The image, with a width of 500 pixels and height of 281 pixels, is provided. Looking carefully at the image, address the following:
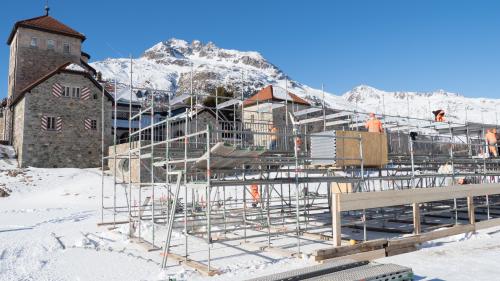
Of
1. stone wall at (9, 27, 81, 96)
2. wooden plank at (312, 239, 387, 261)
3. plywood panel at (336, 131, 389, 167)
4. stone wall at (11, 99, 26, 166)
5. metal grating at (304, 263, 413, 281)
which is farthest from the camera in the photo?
stone wall at (9, 27, 81, 96)

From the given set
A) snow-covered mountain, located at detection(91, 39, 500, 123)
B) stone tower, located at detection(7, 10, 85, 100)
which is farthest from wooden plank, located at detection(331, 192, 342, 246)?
snow-covered mountain, located at detection(91, 39, 500, 123)

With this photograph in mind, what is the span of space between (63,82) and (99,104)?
10.9ft

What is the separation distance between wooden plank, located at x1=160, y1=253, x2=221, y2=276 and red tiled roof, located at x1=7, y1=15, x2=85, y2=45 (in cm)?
3779

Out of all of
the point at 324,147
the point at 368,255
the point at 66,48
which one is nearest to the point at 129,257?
the point at 368,255

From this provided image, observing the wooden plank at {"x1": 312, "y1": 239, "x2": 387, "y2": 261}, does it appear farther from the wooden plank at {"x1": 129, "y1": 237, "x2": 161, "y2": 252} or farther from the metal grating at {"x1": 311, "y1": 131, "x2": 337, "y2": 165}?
the wooden plank at {"x1": 129, "y1": 237, "x2": 161, "y2": 252}

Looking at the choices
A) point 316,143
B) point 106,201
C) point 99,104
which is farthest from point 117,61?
A: point 316,143

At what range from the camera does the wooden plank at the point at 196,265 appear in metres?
7.40

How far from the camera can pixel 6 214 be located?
56.9 feet

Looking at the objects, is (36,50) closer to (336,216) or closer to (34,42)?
(34,42)

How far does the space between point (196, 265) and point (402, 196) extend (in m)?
5.16

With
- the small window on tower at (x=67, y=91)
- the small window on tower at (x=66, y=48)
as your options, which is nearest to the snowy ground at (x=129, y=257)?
the small window on tower at (x=67, y=91)

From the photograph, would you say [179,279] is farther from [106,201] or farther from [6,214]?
[106,201]

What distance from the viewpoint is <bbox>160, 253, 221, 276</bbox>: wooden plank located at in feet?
24.3

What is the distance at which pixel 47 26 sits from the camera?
40.1 m
